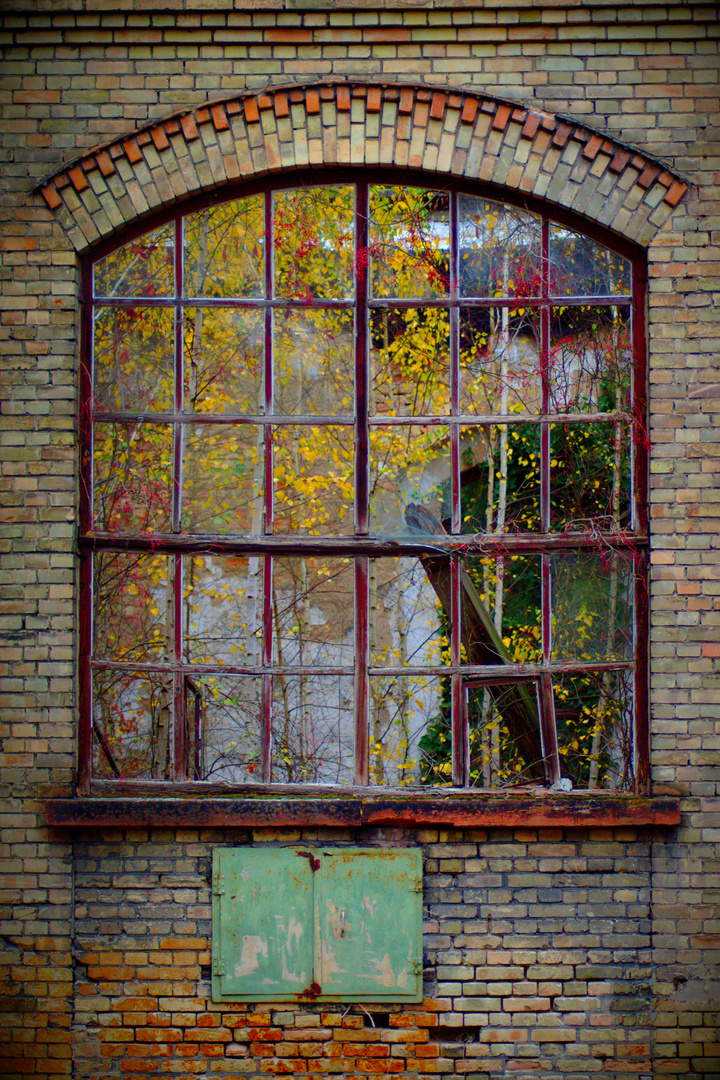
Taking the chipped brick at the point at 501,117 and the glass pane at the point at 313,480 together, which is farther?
the glass pane at the point at 313,480

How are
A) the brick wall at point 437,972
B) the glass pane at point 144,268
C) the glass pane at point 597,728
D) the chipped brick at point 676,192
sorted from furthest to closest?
the glass pane at point 144,268
the glass pane at point 597,728
the chipped brick at point 676,192
the brick wall at point 437,972

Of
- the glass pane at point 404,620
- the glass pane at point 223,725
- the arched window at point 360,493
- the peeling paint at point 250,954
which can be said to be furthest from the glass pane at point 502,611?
the peeling paint at point 250,954

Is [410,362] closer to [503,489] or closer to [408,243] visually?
[408,243]

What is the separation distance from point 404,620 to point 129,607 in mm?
1300

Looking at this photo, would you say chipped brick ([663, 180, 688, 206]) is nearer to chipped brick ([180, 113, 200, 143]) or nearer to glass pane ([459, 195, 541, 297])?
glass pane ([459, 195, 541, 297])

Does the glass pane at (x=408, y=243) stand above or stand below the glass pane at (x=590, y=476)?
above

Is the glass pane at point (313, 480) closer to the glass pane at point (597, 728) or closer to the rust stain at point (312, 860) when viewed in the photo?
the glass pane at point (597, 728)

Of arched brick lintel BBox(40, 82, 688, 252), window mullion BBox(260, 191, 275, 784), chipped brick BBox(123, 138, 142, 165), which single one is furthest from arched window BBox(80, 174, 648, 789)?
chipped brick BBox(123, 138, 142, 165)

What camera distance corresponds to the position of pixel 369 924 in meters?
3.16

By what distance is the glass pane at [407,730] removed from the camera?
11.0 feet

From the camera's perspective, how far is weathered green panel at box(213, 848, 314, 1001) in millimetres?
3158

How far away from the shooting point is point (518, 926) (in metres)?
3.19

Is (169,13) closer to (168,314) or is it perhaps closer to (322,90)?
(322,90)

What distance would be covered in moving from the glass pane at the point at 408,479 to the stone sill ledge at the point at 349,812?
1.24m
